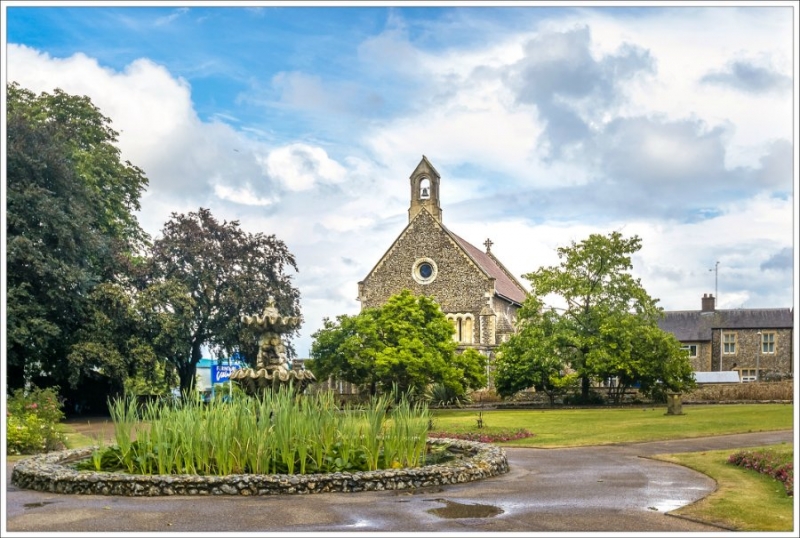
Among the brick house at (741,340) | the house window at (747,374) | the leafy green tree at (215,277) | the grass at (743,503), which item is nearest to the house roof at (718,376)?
the brick house at (741,340)

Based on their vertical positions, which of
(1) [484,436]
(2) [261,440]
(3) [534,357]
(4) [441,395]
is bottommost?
(4) [441,395]

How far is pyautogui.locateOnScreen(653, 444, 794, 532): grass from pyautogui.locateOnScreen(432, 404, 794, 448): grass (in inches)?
297

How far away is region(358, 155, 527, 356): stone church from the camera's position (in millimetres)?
62250

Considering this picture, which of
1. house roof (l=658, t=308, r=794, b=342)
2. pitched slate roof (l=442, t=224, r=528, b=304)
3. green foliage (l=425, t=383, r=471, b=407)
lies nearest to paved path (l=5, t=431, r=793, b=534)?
green foliage (l=425, t=383, r=471, b=407)

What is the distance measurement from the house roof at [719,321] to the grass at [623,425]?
3399 centimetres

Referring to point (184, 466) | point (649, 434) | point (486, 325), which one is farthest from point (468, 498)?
point (486, 325)

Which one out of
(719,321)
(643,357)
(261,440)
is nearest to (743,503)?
(261,440)

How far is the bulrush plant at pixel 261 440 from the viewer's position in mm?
14594

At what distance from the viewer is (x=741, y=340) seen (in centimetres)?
6962

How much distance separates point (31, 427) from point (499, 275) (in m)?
55.9

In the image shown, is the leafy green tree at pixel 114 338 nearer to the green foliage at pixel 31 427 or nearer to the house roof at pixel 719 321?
the green foliage at pixel 31 427

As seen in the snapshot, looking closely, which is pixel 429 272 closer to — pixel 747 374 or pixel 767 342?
pixel 747 374

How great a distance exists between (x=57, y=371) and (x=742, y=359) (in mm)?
52430

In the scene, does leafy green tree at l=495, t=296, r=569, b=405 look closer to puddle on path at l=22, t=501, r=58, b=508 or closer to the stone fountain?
the stone fountain
